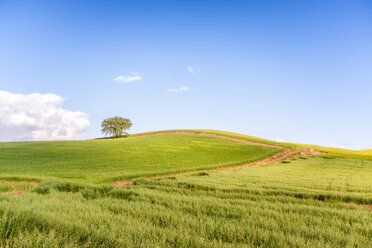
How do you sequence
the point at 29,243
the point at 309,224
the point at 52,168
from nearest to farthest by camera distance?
the point at 29,243
the point at 309,224
the point at 52,168

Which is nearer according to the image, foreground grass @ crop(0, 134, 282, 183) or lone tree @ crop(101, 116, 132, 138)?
foreground grass @ crop(0, 134, 282, 183)

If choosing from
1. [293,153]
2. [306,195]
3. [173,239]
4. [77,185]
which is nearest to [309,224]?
[173,239]

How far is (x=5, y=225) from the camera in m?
4.04

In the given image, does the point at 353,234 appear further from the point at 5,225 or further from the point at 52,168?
the point at 52,168

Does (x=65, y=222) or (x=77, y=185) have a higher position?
(x=65, y=222)

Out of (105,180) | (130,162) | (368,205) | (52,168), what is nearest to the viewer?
(368,205)

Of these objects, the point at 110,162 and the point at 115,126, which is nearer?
the point at 110,162

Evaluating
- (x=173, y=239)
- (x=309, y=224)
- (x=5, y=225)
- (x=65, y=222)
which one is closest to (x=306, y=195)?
(x=309, y=224)

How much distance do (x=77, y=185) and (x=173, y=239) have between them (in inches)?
344

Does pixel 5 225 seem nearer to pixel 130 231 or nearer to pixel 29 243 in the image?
pixel 29 243

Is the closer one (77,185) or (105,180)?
(77,185)

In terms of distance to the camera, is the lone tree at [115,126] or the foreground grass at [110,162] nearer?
the foreground grass at [110,162]

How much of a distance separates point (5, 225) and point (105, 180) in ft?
44.3

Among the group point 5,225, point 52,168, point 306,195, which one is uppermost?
point 5,225
